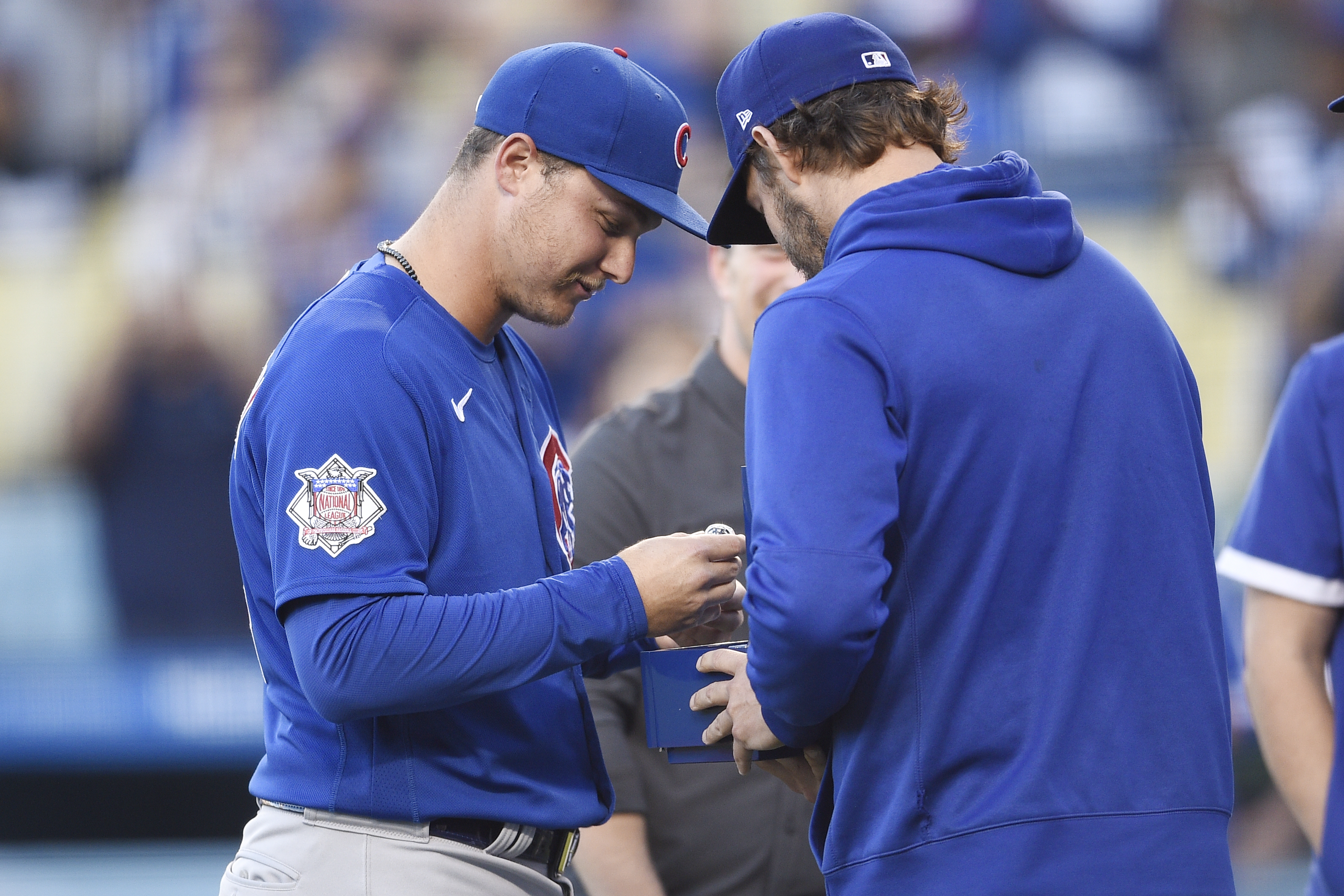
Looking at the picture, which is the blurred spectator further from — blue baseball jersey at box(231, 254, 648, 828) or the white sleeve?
the white sleeve

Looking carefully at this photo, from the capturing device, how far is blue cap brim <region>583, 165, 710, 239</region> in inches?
69.6

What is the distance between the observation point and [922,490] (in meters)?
1.39

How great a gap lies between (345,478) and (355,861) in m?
0.47

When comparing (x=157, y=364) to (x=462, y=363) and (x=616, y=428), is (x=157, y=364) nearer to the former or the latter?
(x=616, y=428)

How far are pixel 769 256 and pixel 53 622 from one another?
4.61 meters

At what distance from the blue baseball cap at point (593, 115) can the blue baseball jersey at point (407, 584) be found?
0.89ft

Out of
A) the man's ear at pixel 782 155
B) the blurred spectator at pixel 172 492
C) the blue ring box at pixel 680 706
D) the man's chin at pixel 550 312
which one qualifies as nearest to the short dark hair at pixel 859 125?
the man's ear at pixel 782 155

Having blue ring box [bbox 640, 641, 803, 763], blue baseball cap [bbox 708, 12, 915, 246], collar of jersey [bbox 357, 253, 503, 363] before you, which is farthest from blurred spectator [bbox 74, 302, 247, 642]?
blue baseball cap [bbox 708, 12, 915, 246]

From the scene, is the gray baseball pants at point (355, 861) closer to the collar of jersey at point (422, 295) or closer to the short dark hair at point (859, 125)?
the collar of jersey at point (422, 295)

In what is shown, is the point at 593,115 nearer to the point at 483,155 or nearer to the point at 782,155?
the point at 483,155

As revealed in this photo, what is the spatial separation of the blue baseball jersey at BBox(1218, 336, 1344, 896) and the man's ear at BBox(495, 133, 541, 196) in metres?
1.22

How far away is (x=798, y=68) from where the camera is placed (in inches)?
62.8

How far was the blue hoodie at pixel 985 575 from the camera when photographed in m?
1.34

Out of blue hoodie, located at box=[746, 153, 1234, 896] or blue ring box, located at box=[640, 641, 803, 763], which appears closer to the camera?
blue hoodie, located at box=[746, 153, 1234, 896]
